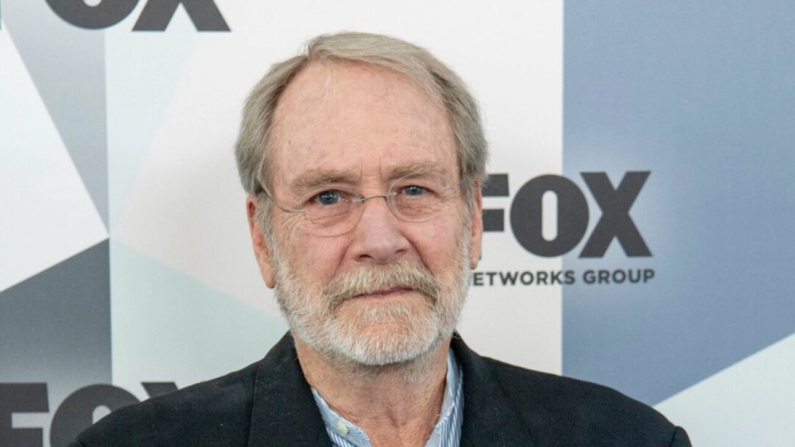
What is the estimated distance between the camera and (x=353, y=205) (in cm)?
163

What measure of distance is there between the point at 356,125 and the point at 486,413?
0.59 meters

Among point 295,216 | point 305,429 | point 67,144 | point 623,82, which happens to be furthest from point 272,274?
point 623,82

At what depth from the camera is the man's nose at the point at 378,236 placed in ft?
5.17

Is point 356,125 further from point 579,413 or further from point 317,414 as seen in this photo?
point 579,413

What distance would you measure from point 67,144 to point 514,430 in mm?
1135

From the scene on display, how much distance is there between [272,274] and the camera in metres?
1.78

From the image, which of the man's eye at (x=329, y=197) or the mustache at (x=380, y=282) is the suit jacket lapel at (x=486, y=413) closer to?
the mustache at (x=380, y=282)

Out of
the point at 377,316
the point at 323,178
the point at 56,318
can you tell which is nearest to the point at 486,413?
the point at 377,316

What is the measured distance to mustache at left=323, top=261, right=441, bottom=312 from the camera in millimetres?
1587

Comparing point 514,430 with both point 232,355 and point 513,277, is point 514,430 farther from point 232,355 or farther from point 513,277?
point 232,355

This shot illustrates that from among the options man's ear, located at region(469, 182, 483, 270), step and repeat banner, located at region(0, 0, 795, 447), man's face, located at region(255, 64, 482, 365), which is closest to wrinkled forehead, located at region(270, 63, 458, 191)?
man's face, located at region(255, 64, 482, 365)

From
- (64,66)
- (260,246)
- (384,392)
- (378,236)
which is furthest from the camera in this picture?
(64,66)

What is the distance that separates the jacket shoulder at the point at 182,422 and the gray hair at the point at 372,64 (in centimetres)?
34

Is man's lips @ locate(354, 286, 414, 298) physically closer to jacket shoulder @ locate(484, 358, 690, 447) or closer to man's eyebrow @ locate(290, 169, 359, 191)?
man's eyebrow @ locate(290, 169, 359, 191)
